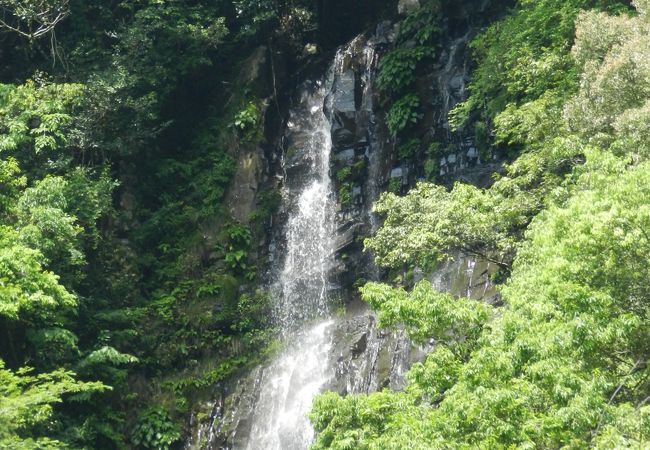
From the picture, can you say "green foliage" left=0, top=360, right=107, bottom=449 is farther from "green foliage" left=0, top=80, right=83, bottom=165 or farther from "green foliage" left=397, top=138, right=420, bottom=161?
"green foliage" left=397, top=138, right=420, bottom=161

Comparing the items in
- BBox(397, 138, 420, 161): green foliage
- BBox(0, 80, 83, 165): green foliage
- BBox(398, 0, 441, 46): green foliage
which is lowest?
BBox(397, 138, 420, 161): green foliage

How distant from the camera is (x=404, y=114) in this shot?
19359mm

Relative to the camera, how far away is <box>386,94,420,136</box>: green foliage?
19359mm

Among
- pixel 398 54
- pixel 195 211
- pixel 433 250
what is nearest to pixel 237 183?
pixel 195 211

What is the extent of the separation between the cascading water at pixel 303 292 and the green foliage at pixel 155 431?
1.79 meters

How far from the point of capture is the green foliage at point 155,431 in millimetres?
17469

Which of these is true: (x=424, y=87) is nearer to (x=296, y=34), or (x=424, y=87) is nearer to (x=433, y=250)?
(x=296, y=34)

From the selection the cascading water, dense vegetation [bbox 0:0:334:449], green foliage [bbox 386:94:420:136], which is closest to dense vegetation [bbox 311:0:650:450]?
green foliage [bbox 386:94:420:136]

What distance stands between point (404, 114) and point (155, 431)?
9.07m

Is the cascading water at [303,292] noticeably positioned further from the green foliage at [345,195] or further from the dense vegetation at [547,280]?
the dense vegetation at [547,280]

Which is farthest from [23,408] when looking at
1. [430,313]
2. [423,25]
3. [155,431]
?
[423,25]

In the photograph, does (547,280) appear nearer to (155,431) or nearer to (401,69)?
(155,431)

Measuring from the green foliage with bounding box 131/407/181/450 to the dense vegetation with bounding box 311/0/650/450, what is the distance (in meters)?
6.93

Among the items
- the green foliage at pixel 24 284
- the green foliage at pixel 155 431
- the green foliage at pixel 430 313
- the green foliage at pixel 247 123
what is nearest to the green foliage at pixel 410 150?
the green foliage at pixel 247 123
